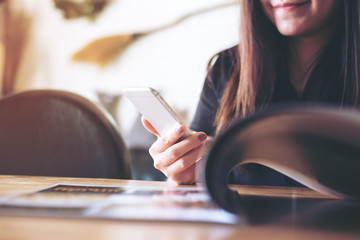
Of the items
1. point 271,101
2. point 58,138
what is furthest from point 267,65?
point 58,138

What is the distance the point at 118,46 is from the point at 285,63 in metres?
1.28

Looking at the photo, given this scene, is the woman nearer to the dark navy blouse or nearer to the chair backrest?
the dark navy blouse

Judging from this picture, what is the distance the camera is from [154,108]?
54cm

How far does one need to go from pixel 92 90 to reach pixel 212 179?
181cm

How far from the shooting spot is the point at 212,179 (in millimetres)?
307

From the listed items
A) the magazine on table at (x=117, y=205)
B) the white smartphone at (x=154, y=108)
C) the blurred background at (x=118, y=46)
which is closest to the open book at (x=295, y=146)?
the magazine on table at (x=117, y=205)

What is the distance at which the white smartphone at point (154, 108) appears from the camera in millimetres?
511

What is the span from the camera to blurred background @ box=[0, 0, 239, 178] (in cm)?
186

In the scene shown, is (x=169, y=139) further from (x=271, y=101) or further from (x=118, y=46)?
(x=118, y=46)

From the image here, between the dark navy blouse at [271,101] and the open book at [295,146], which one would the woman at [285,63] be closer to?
the dark navy blouse at [271,101]

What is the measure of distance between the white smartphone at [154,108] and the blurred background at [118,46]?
3.87 feet

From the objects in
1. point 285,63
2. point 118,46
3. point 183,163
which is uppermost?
point 118,46

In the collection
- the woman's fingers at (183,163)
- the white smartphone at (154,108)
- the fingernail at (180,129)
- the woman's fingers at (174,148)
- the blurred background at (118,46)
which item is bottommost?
the woman's fingers at (183,163)

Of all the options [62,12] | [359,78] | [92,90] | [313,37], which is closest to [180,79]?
[92,90]
